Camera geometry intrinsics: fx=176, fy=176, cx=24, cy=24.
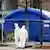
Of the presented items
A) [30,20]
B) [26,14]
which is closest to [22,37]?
[30,20]

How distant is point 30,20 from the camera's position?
465 cm

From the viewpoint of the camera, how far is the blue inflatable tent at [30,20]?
184 inches

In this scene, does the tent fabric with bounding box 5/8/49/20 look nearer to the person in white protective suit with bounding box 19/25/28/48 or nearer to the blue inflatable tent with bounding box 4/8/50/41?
the blue inflatable tent with bounding box 4/8/50/41

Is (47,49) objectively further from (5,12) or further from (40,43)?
(5,12)

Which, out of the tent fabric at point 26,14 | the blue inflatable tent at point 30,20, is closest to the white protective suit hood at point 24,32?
the blue inflatable tent at point 30,20

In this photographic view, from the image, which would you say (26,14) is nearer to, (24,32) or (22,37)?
(24,32)

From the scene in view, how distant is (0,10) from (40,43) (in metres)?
1.38

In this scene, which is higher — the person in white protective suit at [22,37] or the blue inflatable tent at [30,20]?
the blue inflatable tent at [30,20]

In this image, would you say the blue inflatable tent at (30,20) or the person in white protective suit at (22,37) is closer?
the person in white protective suit at (22,37)

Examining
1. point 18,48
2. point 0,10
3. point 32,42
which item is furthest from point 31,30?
point 0,10

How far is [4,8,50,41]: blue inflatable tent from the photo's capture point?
4.68 metres

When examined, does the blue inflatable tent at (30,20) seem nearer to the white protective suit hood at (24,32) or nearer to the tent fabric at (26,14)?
the tent fabric at (26,14)

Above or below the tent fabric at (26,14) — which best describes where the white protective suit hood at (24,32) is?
below

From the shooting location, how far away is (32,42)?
185 inches
